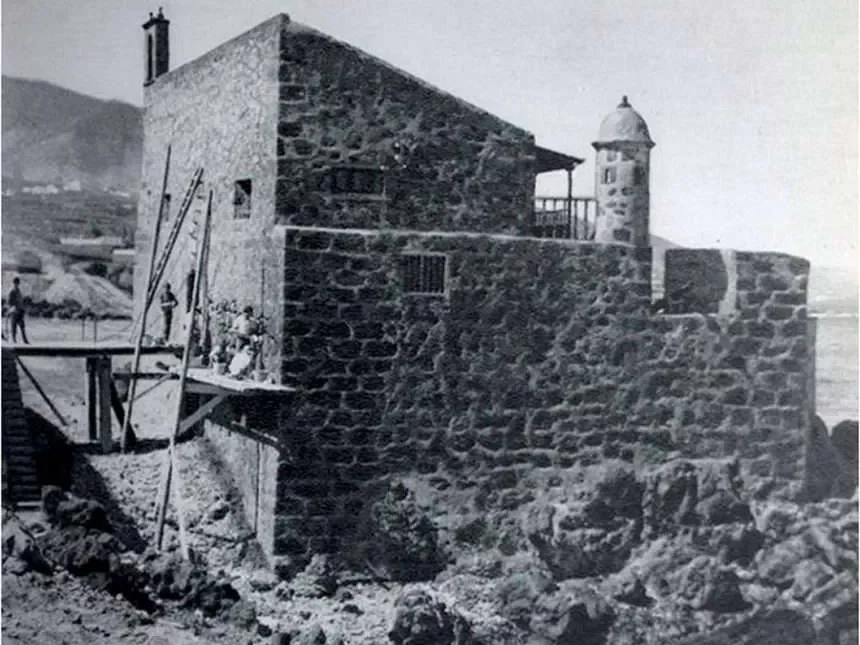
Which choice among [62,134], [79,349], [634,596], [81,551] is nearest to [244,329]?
[79,349]

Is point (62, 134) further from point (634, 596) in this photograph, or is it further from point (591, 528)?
point (634, 596)

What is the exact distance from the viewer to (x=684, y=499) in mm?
9820

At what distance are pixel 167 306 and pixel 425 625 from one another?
4.75 m

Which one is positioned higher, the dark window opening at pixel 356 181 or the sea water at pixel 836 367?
the dark window opening at pixel 356 181

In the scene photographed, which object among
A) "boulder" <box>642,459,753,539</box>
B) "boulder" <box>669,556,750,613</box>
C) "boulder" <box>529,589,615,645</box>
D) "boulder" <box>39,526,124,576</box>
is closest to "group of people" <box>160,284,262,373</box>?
"boulder" <box>39,526,124,576</box>

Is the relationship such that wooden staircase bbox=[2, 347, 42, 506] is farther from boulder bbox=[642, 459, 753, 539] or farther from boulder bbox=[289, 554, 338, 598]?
boulder bbox=[642, 459, 753, 539]

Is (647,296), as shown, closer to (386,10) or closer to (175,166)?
(386,10)

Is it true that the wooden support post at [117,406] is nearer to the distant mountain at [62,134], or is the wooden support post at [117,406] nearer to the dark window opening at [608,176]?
the distant mountain at [62,134]

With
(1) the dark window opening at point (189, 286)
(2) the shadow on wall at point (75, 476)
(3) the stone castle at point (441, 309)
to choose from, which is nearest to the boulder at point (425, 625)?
(3) the stone castle at point (441, 309)

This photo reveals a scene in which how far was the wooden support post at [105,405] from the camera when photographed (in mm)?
10359

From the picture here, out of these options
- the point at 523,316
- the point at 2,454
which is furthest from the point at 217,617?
the point at 523,316

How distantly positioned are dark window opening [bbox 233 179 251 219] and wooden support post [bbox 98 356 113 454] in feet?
6.18

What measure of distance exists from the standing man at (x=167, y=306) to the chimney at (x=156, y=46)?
2347mm

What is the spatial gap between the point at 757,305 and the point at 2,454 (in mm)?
6883
